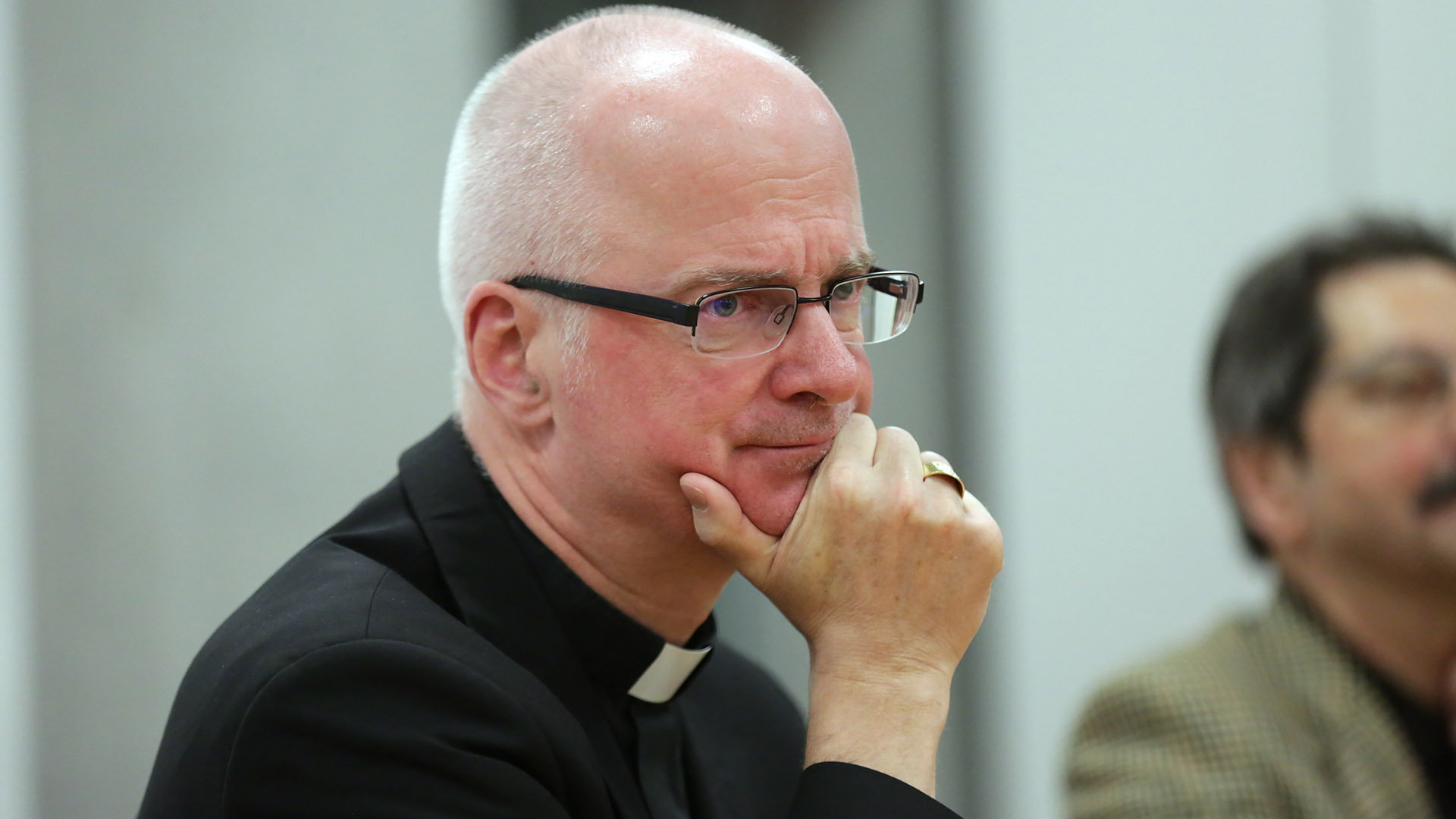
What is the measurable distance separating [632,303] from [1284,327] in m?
1.96

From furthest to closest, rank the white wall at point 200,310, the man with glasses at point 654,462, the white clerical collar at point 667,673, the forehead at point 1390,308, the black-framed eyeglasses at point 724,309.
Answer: the white wall at point 200,310
the forehead at point 1390,308
the white clerical collar at point 667,673
the black-framed eyeglasses at point 724,309
the man with glasses at point 654,462

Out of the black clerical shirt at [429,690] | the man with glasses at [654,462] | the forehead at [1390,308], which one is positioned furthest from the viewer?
the forehead at [1390,308]

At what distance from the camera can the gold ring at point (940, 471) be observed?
171cm

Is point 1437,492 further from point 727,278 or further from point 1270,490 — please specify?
point 727,278

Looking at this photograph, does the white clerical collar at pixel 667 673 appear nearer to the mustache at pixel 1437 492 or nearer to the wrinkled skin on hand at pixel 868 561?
the wrinkled skin on hand at pixel 868 561

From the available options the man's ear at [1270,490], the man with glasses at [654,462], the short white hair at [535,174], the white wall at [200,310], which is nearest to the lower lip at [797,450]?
the man with glasses at [654,462]

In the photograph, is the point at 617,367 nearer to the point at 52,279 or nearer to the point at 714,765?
the point at 714,765

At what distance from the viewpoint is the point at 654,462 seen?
1.64 m

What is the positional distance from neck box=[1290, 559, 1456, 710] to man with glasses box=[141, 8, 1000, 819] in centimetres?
154

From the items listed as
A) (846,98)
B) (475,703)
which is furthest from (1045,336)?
(475,703)

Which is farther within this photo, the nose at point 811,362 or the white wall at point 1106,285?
the white wall at point 1106,285

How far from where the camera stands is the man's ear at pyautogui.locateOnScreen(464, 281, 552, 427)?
1.71 metres

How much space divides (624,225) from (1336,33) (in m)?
3.78

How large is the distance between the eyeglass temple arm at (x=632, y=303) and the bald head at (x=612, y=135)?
0.02m
